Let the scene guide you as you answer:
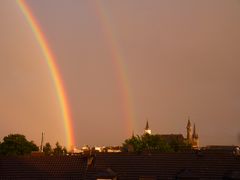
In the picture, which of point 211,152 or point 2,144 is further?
point 2,144

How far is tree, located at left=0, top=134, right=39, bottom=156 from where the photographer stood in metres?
95.2

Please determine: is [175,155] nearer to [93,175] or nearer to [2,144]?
[93,175]

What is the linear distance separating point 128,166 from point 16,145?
5865cm

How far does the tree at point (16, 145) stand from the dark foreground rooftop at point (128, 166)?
51.0 m

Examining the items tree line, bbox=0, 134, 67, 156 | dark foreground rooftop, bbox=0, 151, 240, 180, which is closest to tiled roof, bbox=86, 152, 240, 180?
dark foreground rooftop, bbox=0, 151, 240, 180

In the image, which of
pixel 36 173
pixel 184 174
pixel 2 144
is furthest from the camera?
pixel 2 144

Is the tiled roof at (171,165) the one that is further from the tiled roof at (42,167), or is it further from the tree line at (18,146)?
the tree line at (18,146)

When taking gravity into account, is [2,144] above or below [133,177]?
above

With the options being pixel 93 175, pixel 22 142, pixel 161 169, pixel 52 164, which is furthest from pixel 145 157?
pixel 22 142

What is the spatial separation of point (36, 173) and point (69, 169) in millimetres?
3245

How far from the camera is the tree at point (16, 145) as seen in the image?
95.2 meters

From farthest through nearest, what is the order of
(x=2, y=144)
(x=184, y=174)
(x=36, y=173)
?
(x=2, y=144), (x=36, y=173), (x=184, y=174)

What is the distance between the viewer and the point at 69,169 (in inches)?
1706

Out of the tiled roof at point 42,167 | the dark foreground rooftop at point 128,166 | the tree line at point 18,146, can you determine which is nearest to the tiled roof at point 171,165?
the dark foreground rooftop at point 128,166
